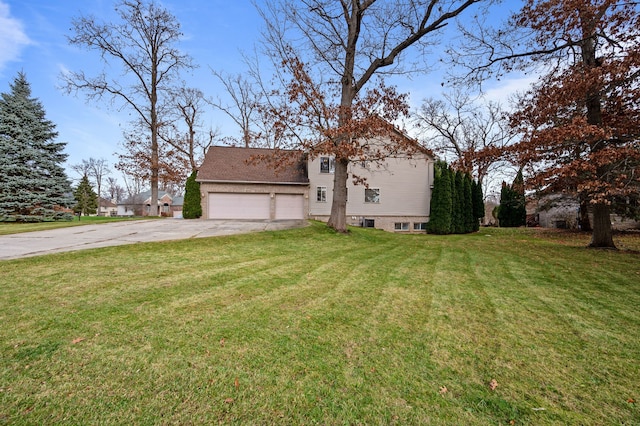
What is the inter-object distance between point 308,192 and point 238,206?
444 centimetres

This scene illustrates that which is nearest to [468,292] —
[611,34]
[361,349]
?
[361,349]

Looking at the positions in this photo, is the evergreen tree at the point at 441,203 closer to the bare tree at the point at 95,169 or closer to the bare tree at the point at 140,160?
the bare tree at the point at 140,160

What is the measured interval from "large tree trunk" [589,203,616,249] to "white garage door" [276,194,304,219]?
13623mm

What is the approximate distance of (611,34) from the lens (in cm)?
814

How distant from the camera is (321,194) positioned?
18.5 metres

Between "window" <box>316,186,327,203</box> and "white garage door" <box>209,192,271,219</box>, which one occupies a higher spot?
"window" <box>316,186,327,203</box>

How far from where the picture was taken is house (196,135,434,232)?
17828mm

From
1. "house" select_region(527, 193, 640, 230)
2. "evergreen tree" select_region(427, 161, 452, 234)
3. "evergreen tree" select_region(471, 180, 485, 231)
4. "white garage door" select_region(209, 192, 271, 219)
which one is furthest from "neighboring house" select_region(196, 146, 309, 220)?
"house" select_region(527, 193, 640, 230)

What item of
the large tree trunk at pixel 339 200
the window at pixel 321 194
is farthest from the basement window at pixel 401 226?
the large tree trunk at pixel 339 200

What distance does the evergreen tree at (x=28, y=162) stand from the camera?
14766 millimetres

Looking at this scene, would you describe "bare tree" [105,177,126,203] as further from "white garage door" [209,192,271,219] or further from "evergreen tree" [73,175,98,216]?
"white garage door" [209,192,271,219]

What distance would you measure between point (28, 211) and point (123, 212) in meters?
54.5

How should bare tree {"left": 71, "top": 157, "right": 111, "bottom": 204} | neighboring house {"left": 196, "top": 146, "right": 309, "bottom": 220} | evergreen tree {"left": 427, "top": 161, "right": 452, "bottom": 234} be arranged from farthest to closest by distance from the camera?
bare tree {"left": 71, "top": 157, "right": 111, "bottom": 204}
evergreen tree {"left": 427, "top": 161, "right": 452, "bottom": 234}
neighboring house {"left": 196, "top": 146, "right": 309, "bottom": 220}

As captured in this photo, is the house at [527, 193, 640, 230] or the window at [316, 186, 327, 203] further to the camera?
the window at [316, 186, 327, 203]
